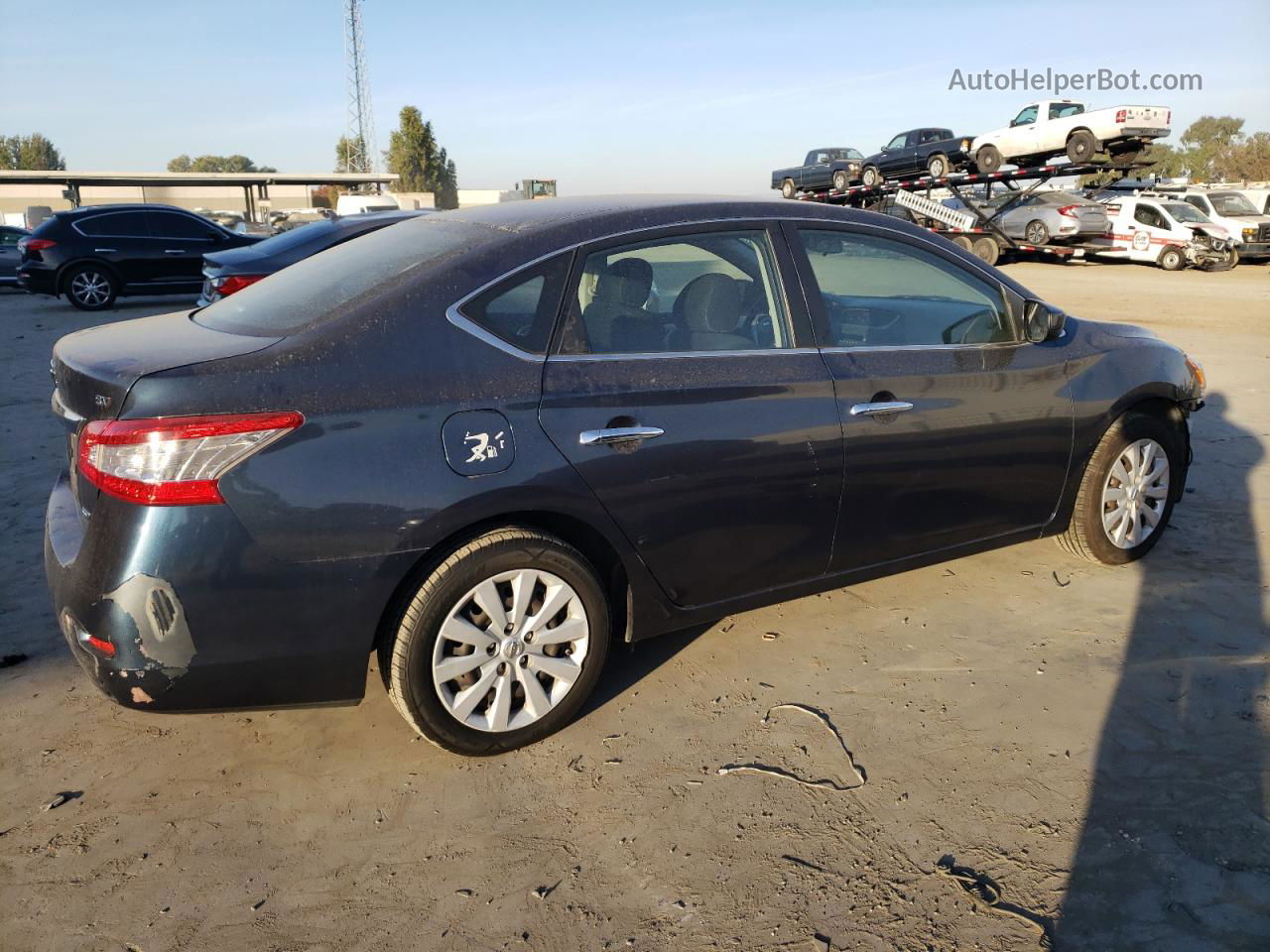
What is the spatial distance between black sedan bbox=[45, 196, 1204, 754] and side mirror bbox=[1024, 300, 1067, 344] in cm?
1

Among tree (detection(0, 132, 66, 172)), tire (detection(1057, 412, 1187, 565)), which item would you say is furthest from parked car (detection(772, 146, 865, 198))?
tree (detection(0, 132, 66, 172))

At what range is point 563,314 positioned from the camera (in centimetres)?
311

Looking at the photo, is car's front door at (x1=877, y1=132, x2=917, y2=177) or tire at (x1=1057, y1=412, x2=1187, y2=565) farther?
car's front door at (x1=877, y1=132, x2=917, y2=177)

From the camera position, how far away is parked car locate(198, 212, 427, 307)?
8547 millimetres

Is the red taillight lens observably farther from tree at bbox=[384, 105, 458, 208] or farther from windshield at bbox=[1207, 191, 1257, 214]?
tree at bbox=[384, 105, 458, 208]

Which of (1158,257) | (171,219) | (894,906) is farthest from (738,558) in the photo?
(1158,257)

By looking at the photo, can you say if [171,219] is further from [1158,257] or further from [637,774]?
[1158,257]

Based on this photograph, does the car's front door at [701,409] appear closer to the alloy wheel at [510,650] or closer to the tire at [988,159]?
the alloy wheel at [510,650]

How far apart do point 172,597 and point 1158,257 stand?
25.4 m

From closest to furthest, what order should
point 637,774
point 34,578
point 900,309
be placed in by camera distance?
point 637,774 → point 900,309 → point 34,578

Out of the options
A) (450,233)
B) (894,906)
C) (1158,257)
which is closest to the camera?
(894,906)

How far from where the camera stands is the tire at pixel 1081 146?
21.4m

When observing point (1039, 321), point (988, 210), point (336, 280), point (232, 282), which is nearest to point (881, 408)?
point (1039, 321)

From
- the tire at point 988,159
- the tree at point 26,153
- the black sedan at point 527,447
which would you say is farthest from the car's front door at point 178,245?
the tree at point 26,153
